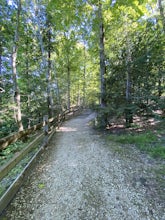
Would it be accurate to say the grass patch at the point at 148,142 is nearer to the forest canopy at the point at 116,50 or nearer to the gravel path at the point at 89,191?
the gravel path at the point at 89,191

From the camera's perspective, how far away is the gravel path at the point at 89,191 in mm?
2549

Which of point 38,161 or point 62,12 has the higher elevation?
point 62,12

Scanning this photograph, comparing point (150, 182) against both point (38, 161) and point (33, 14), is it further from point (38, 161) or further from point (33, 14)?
point (33, 14)

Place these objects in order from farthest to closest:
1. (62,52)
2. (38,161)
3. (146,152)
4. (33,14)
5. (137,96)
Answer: (62,52) < (33,14) < (137,96) < (146,152) < (38,161)

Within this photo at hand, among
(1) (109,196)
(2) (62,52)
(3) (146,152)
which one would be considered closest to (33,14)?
(2) (62,52)

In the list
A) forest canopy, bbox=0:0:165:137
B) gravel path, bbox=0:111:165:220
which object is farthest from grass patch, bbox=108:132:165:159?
forest canopy, bbox=0:0:165:137

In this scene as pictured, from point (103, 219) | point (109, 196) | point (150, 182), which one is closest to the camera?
point (103, 219)

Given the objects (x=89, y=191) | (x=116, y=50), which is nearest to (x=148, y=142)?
(x=89, y=191)

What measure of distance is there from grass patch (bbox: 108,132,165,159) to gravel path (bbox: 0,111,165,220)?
0.62 meters

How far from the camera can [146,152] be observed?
5.14 meters

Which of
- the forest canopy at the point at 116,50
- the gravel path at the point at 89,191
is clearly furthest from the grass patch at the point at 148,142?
the forest canopy at the point at 116,50

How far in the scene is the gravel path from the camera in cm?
255

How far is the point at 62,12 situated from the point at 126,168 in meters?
8.26

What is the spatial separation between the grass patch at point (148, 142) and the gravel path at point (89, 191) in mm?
622
